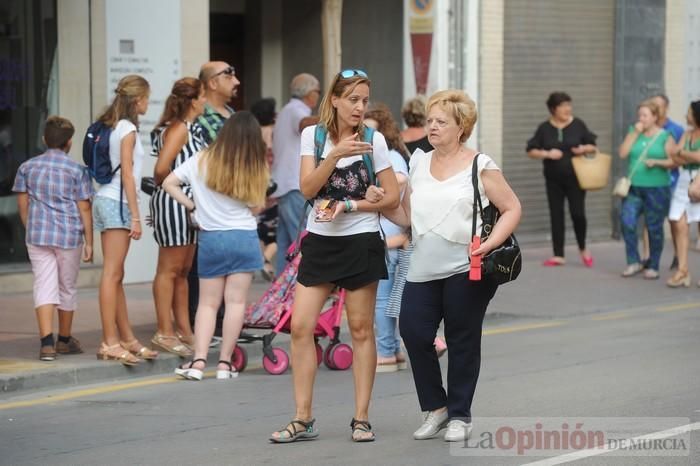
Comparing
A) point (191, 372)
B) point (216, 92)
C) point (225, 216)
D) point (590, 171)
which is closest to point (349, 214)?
point (225, 216)

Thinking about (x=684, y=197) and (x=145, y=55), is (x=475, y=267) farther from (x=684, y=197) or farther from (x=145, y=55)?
(x=684, y=197)

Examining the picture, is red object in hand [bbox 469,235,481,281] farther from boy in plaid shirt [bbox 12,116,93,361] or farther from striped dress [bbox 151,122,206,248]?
boy in plaid shirt [bbox 12,116,93,361]

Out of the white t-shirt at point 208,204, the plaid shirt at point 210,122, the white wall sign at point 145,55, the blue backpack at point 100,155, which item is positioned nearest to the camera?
the white t-shirt at point 208,204

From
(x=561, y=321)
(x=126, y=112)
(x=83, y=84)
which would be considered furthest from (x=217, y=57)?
(x=126, y=112)

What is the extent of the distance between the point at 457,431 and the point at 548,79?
12.0 m

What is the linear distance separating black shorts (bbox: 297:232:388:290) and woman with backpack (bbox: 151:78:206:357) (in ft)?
9.01

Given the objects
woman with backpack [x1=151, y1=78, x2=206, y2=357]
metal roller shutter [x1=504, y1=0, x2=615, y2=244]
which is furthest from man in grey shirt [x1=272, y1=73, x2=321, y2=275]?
metal roller shutter [x1=504, y1=0, x2=615, y2=244]

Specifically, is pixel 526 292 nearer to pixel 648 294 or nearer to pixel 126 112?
pixel 648 294

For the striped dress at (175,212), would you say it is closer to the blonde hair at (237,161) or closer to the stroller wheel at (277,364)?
the blonde hair at (237,161)

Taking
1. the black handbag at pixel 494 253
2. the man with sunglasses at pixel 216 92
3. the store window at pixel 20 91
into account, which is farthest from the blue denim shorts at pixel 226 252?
the store window at pixel 20 91

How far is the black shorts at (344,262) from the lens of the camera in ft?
25.1

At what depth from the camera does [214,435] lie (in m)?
7.98

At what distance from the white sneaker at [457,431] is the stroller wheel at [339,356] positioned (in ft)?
8.90

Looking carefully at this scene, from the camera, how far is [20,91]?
14.2 metres
